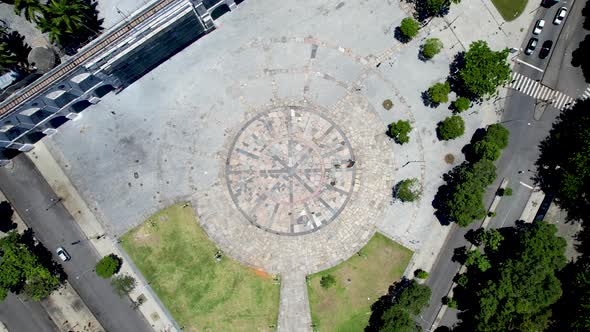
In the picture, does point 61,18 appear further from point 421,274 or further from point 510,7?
point 510,7

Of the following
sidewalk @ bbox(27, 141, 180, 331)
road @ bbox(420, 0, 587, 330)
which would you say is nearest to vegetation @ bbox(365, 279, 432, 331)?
road @ bbox(420, 0, 587, 330)

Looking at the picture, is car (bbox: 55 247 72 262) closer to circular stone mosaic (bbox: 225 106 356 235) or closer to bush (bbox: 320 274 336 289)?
circular stone mosaic (bbox: 225 106 356 235)

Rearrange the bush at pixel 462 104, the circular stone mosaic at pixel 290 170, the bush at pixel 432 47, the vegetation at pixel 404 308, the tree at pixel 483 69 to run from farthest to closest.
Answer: the circular stone mosaic at pixel 290 170
the bush at pixel 462 104
the bush at pixel 432 47
the tree at pixel 483 69
the vegetation at pixel 404 308

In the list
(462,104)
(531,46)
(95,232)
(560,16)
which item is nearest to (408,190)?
(462,104)

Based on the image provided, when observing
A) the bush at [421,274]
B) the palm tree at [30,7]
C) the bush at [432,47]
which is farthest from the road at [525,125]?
the palm tree at [30,7]

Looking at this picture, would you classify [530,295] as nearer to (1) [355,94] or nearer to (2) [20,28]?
(1) [355,94]

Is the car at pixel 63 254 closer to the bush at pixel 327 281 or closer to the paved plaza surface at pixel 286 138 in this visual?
the paved plaza surface at pixel 286 138

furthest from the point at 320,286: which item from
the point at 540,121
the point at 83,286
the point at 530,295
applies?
the point at 540,121
